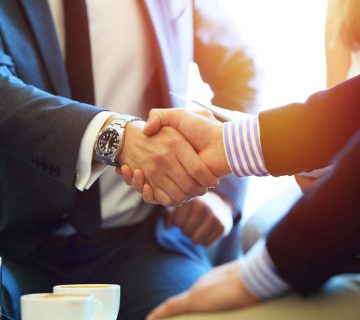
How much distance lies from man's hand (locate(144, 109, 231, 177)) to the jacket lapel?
0.79 ft

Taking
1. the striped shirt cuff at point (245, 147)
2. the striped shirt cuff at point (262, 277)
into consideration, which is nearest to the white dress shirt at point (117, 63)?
the striped shirt cuff at point (245, 147)

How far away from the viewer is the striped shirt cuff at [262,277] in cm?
43

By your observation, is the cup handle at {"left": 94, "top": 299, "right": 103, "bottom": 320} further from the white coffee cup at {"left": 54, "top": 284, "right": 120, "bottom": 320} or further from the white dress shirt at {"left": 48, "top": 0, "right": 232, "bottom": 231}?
the white dress shirt at {"left": 48, "top": 0, "right": 232, "bottom": 231}

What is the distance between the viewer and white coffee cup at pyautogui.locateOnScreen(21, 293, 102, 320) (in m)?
0.50

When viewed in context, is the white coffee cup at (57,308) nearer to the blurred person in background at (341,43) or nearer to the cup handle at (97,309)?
the cup handle at (97,309)

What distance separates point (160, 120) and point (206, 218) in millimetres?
300

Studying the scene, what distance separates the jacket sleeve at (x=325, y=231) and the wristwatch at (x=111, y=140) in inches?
16.4

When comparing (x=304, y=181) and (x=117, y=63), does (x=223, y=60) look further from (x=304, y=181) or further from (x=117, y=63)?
(x=304, y=181)

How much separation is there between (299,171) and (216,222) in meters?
0.39

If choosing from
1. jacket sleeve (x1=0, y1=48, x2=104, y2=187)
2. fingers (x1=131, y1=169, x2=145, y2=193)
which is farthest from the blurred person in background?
jacket sleeve (x1=0, y1=48, x2=104, y2=187)

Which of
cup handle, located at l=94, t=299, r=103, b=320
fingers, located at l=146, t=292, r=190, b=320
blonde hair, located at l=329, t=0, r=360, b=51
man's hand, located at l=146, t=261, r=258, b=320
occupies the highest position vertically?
blonde hair, located at l=329, t=0, r=360, b=51

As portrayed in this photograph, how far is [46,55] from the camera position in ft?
3.05

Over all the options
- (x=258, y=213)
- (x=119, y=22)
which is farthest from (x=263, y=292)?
(x=119, y=22)

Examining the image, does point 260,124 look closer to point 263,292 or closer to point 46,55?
point 263,292
